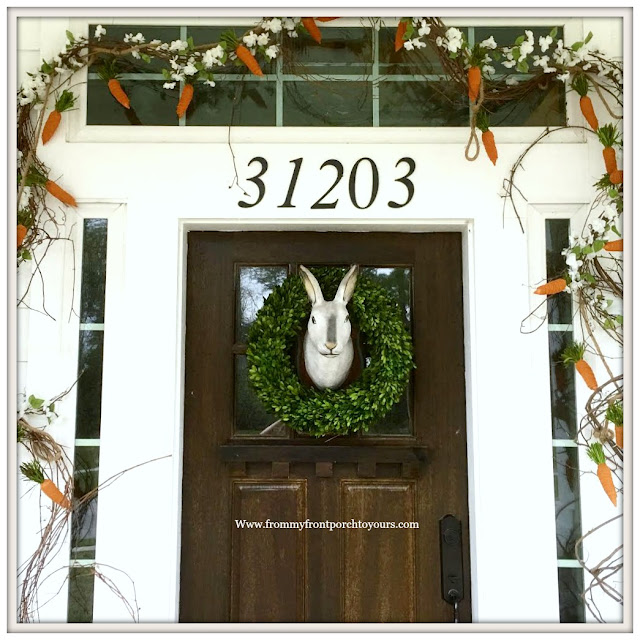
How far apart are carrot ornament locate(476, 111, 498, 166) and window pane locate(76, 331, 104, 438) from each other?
1.49m

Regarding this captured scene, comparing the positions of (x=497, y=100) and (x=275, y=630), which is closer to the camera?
(x=275, y=630)

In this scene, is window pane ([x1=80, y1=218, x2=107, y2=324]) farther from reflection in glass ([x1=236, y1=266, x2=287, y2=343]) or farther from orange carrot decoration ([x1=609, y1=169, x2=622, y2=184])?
orange carrot decoration ([x1=609, y1=169, x2=622, y2=184])

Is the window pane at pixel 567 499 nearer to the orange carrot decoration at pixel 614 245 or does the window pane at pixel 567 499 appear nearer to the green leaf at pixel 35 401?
the orange carrot decoration at pixel 614 245

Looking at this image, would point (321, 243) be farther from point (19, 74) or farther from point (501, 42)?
point (19, 74)

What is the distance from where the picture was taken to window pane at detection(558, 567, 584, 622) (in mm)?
2457

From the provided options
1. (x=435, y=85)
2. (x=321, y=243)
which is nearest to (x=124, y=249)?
(x=321, y=243)

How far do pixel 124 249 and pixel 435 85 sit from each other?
124cm

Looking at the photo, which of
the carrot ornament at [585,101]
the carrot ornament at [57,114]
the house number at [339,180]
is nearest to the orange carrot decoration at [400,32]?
the house number at [339,180]

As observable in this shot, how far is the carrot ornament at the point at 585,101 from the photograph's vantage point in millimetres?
2488

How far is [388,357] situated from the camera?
2477mm

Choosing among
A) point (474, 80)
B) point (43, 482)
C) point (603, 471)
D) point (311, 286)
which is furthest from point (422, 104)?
point (43, 482)

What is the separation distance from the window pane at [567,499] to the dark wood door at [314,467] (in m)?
0.31

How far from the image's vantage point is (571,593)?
8.10 feet

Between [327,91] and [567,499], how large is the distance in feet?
5.39
